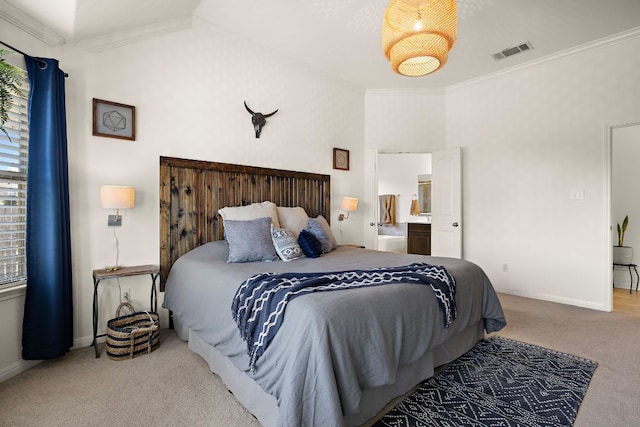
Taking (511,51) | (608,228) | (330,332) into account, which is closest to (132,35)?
(330,332)

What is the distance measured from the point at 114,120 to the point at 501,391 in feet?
12.0

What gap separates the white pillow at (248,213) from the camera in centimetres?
323

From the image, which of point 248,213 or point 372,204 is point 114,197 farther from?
point 372,204

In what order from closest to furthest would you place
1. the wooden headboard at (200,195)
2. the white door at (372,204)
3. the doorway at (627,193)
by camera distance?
the wooden headboard at (200,195)
the doorway at (627,193)
the white door at (372,204)

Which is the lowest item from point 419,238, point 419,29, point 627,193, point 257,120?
point 419,238

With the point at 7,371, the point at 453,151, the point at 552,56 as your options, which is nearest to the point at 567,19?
the point at 552,56

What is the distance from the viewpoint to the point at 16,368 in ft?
7.63

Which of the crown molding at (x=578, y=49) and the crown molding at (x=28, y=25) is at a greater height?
the crown molding at (x=578, y=49)

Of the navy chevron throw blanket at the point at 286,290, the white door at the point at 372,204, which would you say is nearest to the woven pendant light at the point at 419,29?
the navy chevron throw blanket at the point at 286,290

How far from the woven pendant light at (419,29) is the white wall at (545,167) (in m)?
2.86

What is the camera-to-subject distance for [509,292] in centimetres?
463

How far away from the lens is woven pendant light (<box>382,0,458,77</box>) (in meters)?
2.09

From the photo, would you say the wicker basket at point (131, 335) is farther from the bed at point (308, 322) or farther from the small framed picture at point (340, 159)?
the small framed picture at point (340, 159)

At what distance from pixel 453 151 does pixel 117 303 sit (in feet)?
15.4
